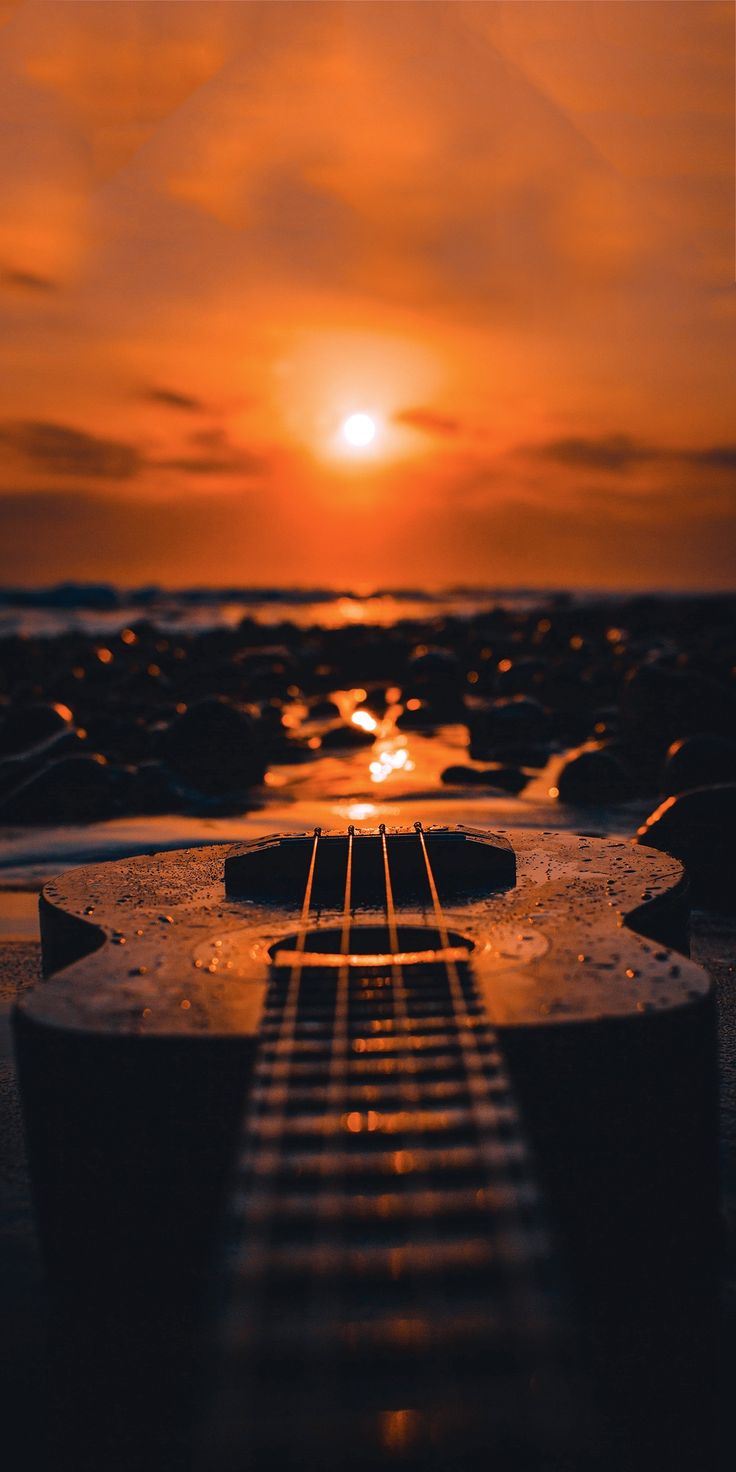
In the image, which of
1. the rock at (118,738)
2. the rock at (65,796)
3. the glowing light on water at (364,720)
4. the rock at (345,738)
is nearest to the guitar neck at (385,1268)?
the rock at (65,796)

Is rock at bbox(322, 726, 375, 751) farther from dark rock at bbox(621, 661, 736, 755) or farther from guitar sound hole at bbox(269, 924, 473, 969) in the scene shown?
guitar sound hole at bbox(269, 924, 473, 969)

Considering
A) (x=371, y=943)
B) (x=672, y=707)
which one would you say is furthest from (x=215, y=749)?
(x=371, y=943)

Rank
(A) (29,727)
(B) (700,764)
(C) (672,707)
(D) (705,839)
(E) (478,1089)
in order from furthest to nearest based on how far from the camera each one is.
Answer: (A) (29,727) < (C) (672,707) < (B) (700,764) < (D) (705,839) < (E) (478,1089)

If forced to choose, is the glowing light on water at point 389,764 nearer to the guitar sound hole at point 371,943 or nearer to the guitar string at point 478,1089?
the guitar sound hole at point 371,943

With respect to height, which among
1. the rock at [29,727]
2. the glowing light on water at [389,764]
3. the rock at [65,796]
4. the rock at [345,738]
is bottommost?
the glowing light on water at [389,764]

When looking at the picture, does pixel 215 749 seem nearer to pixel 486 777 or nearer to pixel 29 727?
pixel 29 727

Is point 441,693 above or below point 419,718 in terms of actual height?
above
